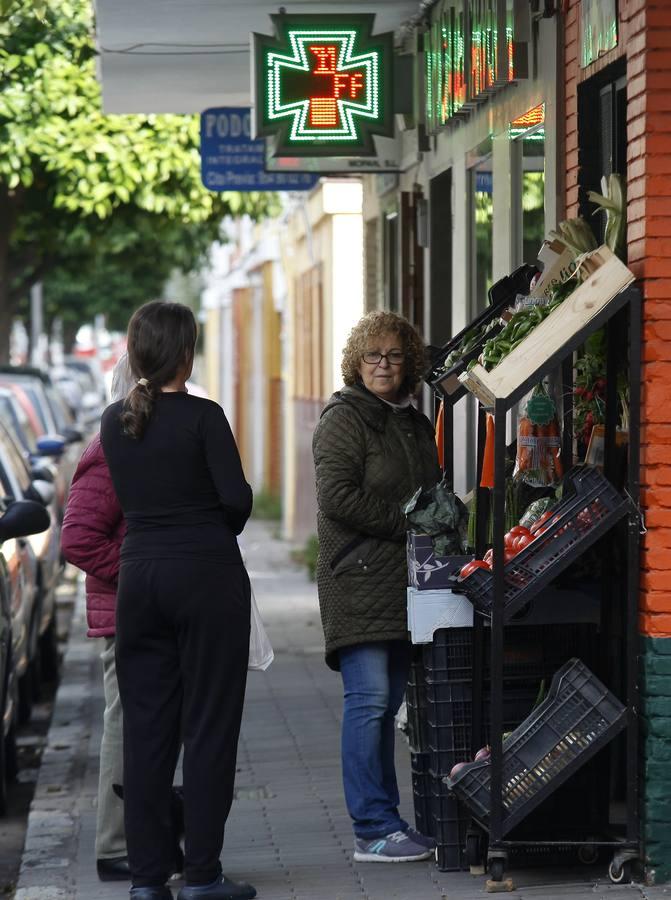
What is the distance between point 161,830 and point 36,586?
4.91m

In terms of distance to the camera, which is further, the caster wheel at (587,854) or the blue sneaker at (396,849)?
the blue sneaker at (396,849)

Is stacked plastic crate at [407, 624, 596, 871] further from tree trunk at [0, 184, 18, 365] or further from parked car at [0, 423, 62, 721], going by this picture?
tree trunk at [0, 184, 18, 365]

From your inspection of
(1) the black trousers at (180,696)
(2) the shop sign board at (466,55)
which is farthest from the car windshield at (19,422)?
(1) the black trousers at (180,696)

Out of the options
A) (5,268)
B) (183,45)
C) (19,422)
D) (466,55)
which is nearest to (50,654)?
(19,422)

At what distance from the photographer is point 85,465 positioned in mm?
6258

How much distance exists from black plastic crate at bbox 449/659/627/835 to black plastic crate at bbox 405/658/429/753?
559 millimetres

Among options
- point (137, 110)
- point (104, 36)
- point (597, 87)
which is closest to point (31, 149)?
point (137, 110)

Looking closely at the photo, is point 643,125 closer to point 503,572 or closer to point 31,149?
point 503,572

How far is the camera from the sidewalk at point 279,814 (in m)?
6.20

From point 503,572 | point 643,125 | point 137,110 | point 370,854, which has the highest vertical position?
point 137,110

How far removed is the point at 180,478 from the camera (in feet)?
19.0

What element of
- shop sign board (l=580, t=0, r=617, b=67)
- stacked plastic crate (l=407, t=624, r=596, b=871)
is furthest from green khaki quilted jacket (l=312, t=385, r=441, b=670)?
shop sign board (l=580, t=0, r=617, b=67)

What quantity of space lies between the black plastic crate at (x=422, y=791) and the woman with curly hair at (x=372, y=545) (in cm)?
9

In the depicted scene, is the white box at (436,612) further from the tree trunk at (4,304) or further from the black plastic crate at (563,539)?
the tree trunk at (4,304)
